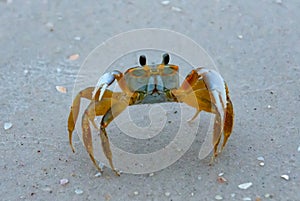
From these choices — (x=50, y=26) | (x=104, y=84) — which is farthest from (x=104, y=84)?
(x=50, y=26)

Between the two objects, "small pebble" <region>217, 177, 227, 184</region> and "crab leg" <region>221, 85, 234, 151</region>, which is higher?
"crab leg" <region>221, 85, 234, 151</region>

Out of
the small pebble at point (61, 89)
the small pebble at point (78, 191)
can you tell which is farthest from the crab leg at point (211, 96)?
the small pebble at point (61, 89)

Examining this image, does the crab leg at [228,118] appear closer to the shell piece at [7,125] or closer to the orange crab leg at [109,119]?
the orange crab leg at [109,119]

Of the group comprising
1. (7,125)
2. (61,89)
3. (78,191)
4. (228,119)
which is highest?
(228,119)

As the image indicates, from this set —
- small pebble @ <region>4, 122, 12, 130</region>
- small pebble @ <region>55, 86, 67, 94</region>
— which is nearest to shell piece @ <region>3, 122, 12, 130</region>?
small pebble @ <region>4, 122, 12, 130</region>

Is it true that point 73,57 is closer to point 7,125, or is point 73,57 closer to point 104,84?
point 7,125

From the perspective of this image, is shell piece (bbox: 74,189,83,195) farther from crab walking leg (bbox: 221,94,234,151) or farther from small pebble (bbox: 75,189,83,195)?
crab walking leg (bbox: 221,94,234,151)

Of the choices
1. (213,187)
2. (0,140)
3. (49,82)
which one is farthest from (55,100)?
(213,187)

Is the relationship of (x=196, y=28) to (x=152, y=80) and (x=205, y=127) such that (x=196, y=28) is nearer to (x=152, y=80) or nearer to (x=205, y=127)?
(x=205, y=127)
